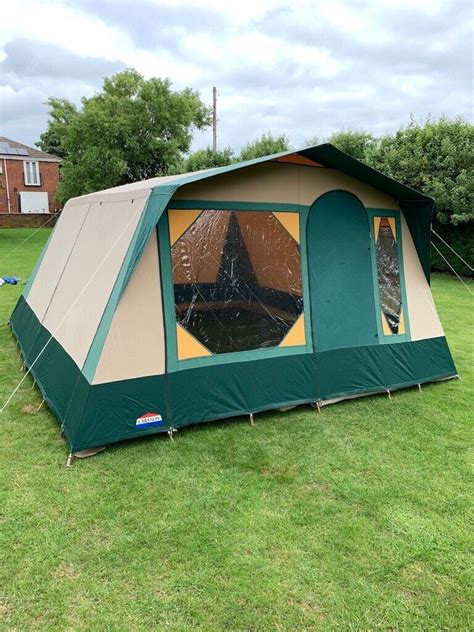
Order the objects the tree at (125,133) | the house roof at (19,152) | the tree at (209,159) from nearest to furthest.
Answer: the tree at (125,133) → the tree at (209,159) → the house roof at (19,152)

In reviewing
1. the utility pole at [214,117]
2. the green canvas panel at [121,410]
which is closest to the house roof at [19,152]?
the utility pole at [214,117]

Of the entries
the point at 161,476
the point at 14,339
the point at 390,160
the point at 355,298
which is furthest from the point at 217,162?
the point at 161,476

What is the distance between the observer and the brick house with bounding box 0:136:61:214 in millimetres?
27641

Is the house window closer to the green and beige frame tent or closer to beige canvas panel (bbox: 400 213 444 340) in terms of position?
the green and beige frame tent

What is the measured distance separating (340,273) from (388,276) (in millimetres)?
544

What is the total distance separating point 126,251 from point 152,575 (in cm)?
208

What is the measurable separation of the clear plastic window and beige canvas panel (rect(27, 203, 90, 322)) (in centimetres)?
299

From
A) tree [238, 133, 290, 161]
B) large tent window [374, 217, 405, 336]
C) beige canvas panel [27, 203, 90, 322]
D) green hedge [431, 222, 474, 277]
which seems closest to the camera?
large tent window [374, 217, 405, 336]

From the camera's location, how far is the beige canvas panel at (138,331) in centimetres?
326

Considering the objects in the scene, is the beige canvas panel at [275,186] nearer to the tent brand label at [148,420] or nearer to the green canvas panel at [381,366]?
the green canvas panel at [381,366]

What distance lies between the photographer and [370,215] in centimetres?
429

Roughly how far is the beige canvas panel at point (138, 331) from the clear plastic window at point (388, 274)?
6.85 ft

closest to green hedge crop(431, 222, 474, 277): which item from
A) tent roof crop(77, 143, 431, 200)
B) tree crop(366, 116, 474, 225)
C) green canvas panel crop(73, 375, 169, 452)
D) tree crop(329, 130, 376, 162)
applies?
tree crop(366, 116, 474, 225)

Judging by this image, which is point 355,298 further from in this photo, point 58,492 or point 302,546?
point 58,492
